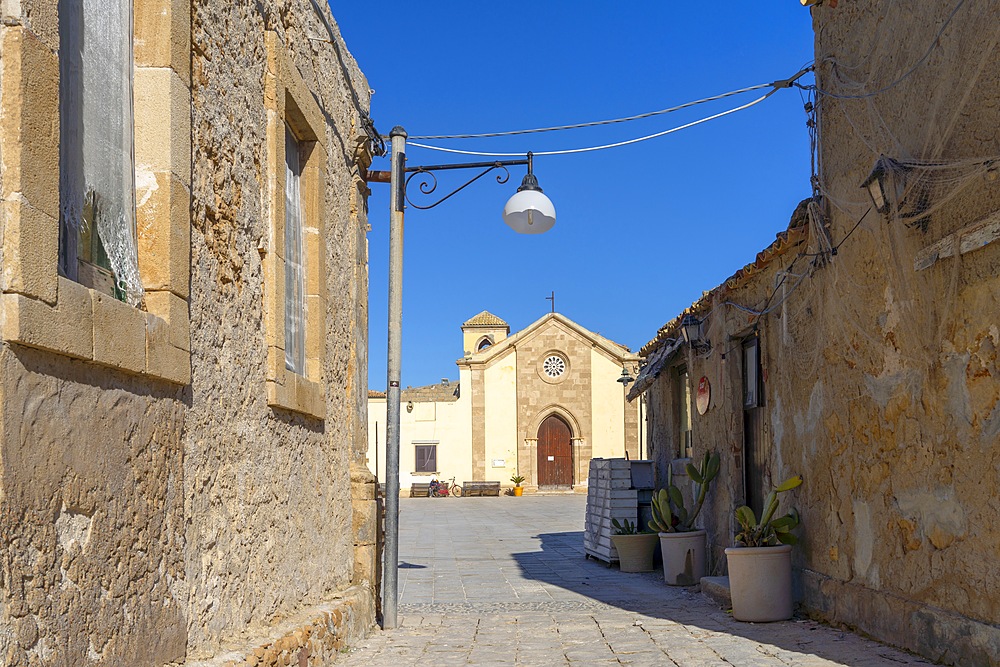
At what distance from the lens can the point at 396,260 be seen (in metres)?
9.20

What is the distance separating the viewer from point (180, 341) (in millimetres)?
4254

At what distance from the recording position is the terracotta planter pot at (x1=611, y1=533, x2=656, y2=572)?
530 inches

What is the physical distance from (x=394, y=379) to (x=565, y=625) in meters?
2.54

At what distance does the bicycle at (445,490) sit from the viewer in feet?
128

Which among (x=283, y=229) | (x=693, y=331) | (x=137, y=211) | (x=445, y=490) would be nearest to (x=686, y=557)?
(x=693, y=331)

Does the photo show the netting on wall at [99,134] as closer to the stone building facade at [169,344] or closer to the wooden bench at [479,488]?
the stone building facade at [169,344]

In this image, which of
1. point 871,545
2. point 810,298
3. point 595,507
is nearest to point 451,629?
point 871,545

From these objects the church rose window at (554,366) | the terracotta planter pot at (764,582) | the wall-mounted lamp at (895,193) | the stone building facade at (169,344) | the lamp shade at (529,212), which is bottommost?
the terracotta planter pot at (764,582)

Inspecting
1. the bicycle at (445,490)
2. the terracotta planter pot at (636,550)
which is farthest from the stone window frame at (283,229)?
the bicycle at (445,490)

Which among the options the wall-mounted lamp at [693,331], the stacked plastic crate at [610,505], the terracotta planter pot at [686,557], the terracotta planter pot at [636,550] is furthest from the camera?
the stacked plastic crate at [610,505]

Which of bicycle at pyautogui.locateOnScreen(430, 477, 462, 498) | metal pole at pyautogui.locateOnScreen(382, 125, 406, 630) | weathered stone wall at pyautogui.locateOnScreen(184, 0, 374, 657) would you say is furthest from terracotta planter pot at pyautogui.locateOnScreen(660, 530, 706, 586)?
bicycle at pyautogui.locateOnScreen(430, 477, 462, 498)

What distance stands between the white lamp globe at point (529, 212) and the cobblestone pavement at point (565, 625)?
3.44 metres

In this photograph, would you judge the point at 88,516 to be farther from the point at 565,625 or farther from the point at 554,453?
the point at 554,453

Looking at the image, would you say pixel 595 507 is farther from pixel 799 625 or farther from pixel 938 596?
pixel 938 596
